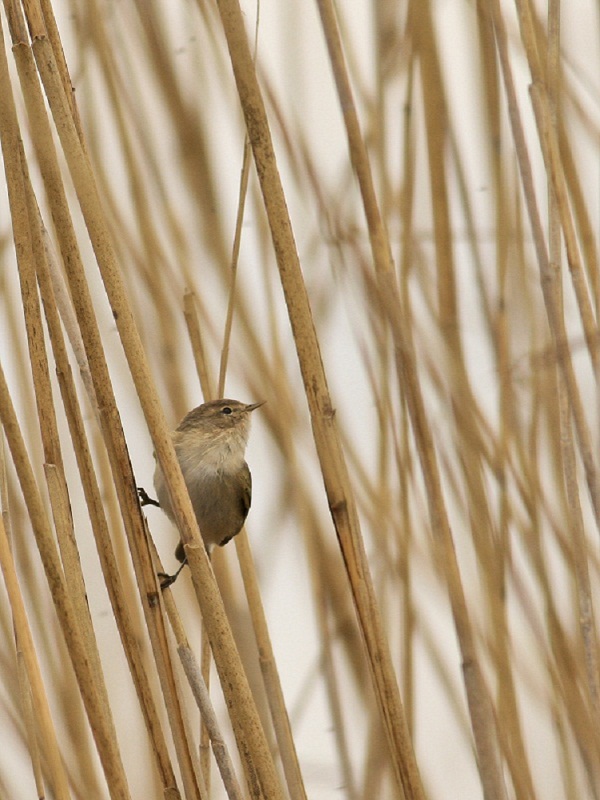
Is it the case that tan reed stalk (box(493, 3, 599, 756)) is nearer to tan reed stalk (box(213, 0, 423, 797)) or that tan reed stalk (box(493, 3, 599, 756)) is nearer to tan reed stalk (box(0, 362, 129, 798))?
tan reed stalk (box(213, 0, 423, 797))

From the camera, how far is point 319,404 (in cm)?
78

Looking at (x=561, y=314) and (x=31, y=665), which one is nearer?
(x=31, y=665)

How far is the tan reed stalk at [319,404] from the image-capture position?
29.1 inches

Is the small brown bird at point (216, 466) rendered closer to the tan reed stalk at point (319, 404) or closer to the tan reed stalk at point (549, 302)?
the tan reed stalk at point (549, 302)

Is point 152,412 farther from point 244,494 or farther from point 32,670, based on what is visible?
point 244,494

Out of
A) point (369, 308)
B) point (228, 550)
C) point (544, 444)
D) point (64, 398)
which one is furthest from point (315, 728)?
point (64, 398)

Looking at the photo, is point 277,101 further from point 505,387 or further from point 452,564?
point 452,564

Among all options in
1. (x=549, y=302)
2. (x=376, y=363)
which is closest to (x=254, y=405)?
(x=376, y=363)

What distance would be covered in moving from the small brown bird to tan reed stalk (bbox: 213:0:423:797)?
0.62 m

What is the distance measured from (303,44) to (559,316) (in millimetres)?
632

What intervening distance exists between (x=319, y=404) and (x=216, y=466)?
792mm

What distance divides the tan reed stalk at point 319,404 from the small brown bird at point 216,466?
0.62m

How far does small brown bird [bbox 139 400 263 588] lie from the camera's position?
146cm

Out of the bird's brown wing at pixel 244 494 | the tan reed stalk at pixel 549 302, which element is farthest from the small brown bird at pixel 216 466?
the tan reed stalk at pixel 549 302
